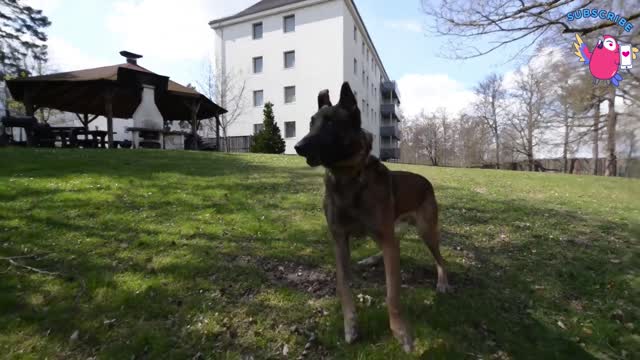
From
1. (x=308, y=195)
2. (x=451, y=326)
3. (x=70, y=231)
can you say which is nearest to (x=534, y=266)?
(x=451, y=326)

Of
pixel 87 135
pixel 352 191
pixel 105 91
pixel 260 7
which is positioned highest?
Answer: pixel 260 7

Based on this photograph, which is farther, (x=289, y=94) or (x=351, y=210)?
(x=289, y=94)

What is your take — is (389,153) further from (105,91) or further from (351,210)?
(351,210)

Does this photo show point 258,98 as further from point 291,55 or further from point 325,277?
point 325,277

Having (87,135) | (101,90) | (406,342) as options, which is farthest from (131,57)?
(406,342)

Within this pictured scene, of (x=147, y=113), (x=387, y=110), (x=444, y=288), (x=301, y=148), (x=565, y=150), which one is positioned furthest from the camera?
(x=387, y=110)

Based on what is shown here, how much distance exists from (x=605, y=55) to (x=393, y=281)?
37.2 feet

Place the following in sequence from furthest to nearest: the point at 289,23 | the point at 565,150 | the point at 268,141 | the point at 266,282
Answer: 1. the point at 289,23
2. the point at 565,150
3. the point at 268,141
4. the point at 266,282

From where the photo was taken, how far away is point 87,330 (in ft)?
11.4

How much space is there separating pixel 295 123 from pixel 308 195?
3040 cm

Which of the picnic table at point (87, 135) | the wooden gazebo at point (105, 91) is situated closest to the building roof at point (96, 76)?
the wooden gazebo at point (105, 91)

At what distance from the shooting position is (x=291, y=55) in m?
39.1

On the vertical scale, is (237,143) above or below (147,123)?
below

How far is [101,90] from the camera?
1931 centimetres
